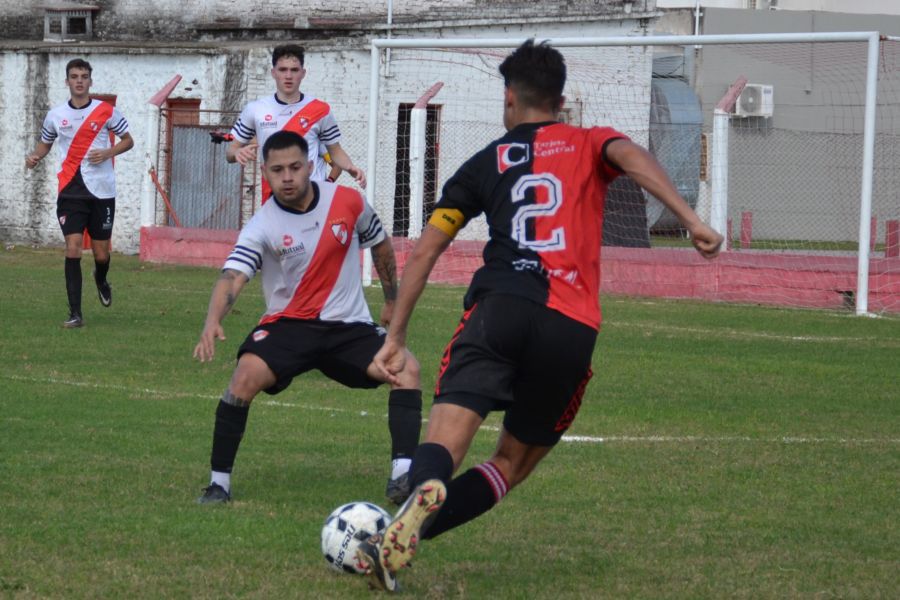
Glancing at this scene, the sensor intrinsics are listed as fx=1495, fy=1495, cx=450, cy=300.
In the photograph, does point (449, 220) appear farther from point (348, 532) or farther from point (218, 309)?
point (218, 309)

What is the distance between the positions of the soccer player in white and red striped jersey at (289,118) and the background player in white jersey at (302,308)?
11.9 ft

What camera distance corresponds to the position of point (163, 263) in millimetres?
23609

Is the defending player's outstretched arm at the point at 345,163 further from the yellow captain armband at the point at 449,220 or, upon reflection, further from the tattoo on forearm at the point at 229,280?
the yellow captain armband at the point at 449,220

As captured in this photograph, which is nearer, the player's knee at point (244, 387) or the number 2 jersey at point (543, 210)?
the number 2 jersey at point (543, 210)

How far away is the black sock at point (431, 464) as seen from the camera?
476 centimetres

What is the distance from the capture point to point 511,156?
496 cm

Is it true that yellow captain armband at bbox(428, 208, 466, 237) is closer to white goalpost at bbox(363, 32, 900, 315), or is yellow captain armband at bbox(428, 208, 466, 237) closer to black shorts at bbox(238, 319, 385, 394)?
black shorts at bbox(238, 319, 385, 394)

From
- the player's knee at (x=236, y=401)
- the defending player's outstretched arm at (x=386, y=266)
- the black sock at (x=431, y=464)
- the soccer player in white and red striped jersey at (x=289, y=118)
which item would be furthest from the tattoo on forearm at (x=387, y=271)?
the soccer player in white and red striped jersey at (x=289, y=118)

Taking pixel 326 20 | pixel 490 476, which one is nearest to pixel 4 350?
pixel 490 476

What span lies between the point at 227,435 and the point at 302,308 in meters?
0.70

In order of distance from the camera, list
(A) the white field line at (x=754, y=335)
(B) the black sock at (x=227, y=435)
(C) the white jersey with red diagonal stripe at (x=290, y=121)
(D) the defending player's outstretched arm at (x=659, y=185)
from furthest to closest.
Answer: (A) the white field line at (x=754, y=335)
(C) the white jersey with red diagonal stripe at (x=290, y=121)
(B) the black sock at (x=227, y=435)
(D) the defending player's outstretched arm at (x=659, y=185)

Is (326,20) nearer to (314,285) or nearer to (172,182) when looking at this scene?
(172,182)

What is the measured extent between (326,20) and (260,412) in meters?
23.2

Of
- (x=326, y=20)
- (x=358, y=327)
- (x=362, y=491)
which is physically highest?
(x=326, y=20)
